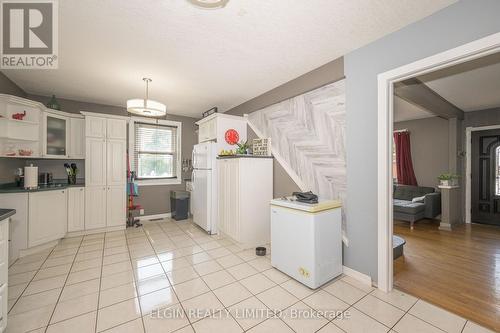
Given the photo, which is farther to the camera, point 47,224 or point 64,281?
point 47,224

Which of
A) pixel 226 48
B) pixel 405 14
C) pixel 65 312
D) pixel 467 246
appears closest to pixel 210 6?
pixel 226 48

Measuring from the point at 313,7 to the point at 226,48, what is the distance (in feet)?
3.39

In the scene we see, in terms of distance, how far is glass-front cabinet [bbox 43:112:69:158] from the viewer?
3713 mm

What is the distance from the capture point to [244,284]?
230 cm

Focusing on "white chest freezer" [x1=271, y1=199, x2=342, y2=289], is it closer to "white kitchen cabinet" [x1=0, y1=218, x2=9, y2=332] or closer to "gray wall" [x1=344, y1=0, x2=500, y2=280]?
"gray wall" [x1=344, y1=0, x2=500, y2=280]

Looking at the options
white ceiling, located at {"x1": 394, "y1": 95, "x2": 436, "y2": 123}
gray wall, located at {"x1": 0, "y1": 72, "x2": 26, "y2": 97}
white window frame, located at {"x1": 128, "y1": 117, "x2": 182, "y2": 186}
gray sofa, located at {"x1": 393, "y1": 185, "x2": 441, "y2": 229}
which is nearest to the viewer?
gray wall, located at {"x1": 0, "y1": 72, "x2": 26, "y2": 97}


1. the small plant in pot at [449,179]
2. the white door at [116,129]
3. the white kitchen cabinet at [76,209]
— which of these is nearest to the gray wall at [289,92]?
the white door at [116,129]

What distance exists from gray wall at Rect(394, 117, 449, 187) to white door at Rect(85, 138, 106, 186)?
7.74m

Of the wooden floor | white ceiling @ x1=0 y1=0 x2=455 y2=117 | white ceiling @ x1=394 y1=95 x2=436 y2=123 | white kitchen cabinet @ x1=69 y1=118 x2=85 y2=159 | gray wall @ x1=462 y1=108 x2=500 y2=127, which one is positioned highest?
white ceiling @ x1=0 y1=0 x2=455 y2=117

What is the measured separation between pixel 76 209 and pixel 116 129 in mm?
1693

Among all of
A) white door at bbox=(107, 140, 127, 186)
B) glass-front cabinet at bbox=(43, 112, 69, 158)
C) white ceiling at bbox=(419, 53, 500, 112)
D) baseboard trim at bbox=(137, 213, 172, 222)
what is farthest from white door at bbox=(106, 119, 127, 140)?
white ceiling at bbox=(419, 53, 500, 112)

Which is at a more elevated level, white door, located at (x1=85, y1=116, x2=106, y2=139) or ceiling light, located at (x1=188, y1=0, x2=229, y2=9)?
ceiling light, located at (x1=188, y1=0, x2=229, y2=9)

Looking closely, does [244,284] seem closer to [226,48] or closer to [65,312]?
[65,312]

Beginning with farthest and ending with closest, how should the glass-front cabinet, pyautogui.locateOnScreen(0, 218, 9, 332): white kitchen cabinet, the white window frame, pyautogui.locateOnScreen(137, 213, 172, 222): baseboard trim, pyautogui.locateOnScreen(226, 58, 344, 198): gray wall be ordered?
pyautogui.locateOnScreen(137, 213, 172, 222): baseboard trim
the white window frame
the glass-front cabinet
pyautogui.locateOnScreen(226, 58, 344, 198): gray wall
pyautogui.locateOnScreen(0, 218, 9, 332): white kitchen cabinet
